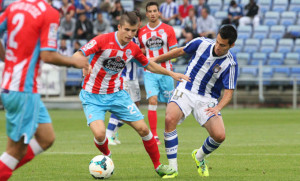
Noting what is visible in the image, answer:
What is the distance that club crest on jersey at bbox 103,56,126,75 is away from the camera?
830 centimetres

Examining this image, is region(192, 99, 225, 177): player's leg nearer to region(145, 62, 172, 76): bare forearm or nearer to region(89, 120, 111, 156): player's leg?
region(145, 62, 172, 76): bare forearm

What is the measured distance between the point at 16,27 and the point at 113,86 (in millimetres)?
2843

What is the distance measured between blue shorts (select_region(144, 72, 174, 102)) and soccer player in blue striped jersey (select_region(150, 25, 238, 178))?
378cm

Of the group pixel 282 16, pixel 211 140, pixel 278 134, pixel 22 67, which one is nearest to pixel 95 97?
pixel 211 140

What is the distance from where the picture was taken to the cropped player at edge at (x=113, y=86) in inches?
316

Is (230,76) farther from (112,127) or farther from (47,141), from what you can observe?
(112,127)

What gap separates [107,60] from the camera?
27.3 feet

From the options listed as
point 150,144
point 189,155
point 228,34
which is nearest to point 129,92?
point 189,155

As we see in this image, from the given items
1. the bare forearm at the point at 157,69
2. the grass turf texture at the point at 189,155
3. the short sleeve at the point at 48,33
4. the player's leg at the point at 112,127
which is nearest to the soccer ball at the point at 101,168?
the grass turf texture at the point at 189,155

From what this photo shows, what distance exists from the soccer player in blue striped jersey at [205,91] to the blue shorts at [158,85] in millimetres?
3779

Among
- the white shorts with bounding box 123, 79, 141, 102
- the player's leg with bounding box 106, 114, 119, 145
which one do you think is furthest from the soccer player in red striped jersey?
the player's leg with bounding box 106, 114, 119, 145

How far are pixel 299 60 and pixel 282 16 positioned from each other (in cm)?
305

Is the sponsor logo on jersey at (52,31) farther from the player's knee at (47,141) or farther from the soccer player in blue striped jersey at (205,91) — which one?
the soccer player in blue striped jersey at (205,91)

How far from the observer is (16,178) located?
786cm
